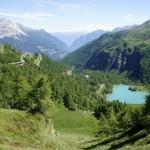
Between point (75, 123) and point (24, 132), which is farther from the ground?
point (24, 132)

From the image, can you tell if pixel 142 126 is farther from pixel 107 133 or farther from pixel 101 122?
pixel 101 122

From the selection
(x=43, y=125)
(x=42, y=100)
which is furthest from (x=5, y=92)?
(x=43, y=125)

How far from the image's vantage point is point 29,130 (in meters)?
67.9

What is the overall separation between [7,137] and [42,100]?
37970 millimetres

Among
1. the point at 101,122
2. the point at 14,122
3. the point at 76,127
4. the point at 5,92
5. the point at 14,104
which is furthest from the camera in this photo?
the point at 5,92

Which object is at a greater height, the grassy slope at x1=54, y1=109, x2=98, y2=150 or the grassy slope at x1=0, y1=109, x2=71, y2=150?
the grassy slope at x1=0, y1=109, x2=71, y2=150

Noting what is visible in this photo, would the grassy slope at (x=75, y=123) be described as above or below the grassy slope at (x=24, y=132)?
below

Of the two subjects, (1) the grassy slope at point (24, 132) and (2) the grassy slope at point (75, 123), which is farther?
(2) the grassy slope at point (75, 123)

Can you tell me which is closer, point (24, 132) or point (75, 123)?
point (24, 132)

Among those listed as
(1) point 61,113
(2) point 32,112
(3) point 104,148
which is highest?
(2) point 32,112

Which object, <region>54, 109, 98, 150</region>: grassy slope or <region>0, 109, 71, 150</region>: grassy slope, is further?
<region>54, 109, 98, 150</region>: grassy slope

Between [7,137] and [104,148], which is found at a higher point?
[7,137]

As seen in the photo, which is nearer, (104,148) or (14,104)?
(104,148)

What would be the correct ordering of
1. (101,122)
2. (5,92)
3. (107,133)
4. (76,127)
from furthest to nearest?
1. (5,92)
2. (76,127)
3. (101,122)
4. (107,133)
